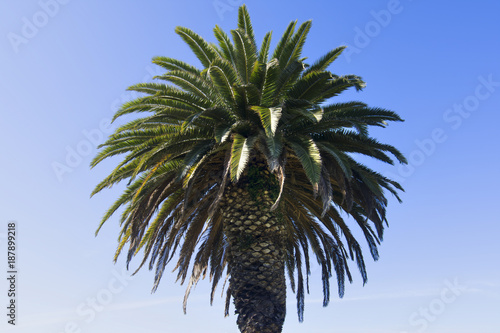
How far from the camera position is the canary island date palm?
12062 mm

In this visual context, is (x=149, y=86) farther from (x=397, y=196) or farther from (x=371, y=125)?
(x=397, y=196)

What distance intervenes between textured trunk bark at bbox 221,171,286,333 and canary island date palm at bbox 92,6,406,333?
0.03 metres

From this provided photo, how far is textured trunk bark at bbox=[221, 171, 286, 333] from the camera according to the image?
478 inches

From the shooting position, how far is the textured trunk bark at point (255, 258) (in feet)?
39.8

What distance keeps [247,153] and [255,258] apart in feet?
9.10

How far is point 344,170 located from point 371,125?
99.9 inches

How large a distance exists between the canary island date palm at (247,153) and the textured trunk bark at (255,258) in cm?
3

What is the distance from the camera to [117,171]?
1394 cm

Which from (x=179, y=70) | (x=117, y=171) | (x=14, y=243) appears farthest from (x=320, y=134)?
(x=14, y=243)

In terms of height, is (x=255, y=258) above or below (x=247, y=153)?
below

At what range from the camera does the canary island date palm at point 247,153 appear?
12.1 meters

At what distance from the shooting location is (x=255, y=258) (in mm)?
12477

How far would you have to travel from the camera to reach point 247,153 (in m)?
11.4

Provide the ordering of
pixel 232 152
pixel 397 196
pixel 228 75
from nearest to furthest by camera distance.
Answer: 1. pixel 232 152
2. pixel 228 75
3. pixel 397 196
